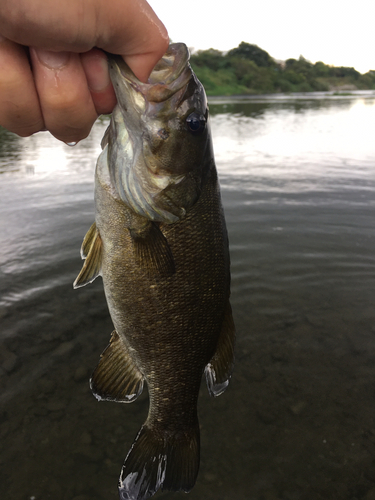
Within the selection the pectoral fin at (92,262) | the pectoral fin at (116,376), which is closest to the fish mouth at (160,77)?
the pectoral fin at (92,262)

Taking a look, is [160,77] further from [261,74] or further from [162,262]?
[261,74]

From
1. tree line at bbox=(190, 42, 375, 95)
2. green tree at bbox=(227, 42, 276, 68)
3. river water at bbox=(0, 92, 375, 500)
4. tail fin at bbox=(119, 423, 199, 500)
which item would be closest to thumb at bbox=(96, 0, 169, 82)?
tail fin at bbox=(119, 423, 199, 500)

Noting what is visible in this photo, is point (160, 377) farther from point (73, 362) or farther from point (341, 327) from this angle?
point (341, 327)

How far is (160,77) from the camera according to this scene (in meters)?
1.51

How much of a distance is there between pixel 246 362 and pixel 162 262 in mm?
2400

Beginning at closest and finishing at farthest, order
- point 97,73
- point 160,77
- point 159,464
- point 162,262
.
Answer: point 97,73 → point 160,77 → point 162,262 → point 159,464

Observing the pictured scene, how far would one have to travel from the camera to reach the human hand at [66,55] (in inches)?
42.4

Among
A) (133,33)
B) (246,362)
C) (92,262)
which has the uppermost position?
(133,33)

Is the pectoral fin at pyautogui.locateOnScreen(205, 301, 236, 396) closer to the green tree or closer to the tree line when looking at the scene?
the tree line

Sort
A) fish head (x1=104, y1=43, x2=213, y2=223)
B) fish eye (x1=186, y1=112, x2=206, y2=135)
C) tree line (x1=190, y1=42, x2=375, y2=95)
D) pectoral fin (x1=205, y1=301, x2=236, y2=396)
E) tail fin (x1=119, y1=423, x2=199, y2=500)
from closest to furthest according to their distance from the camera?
fish head (x1=104, y1=43, x2=213, y2=223) → fish eye (x1=186, y1=112, x2=206, y2=135) → tail fin (x1=119, y1=423, x2=199, y2=500) → pectoral fin (x1=205, y1=301, x2=236, y2=396) → tree line (x1=190, y1=42, x2=375, y2=95)

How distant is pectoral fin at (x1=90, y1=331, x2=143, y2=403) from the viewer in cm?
208

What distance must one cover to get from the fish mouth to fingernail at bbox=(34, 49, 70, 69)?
0.17 meters

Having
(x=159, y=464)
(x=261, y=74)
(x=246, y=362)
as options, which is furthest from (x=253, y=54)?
(x=159, y=464)

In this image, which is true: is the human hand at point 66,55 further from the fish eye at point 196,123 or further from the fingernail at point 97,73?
the fish eye at point 196,123
